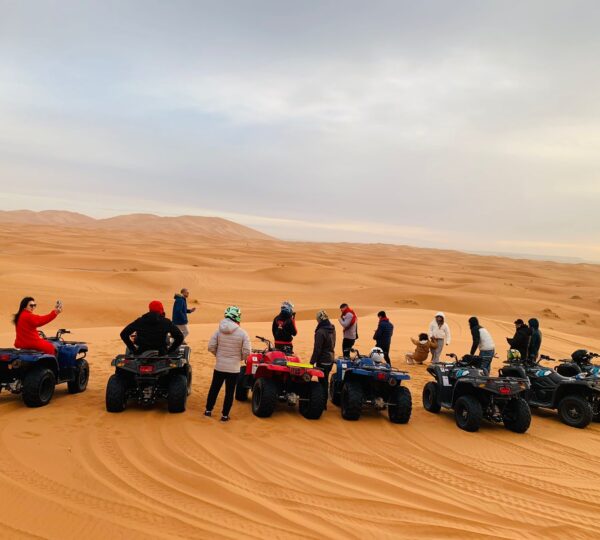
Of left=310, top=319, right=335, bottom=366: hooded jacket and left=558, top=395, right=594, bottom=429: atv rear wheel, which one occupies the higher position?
left=310, top=319, right=335, bottom=366: hooded jacket

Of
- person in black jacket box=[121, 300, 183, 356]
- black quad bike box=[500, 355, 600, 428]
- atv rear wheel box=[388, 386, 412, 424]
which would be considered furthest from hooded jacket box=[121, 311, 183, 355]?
black quad bike box=[500, 355, 600, 428]

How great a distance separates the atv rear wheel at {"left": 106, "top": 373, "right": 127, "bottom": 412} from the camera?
6.95 metres

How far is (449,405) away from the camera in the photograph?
26.5 ft

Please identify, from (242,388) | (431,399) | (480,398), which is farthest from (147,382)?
(480,398)

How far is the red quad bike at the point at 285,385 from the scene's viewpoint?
7230 mm

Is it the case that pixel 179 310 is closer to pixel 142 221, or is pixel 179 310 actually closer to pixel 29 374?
pixel 29 374

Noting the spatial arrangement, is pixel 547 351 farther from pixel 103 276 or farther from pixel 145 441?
pixel 103 276

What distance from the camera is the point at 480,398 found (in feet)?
25.3

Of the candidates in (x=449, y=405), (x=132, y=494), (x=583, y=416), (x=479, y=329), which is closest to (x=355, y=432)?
(x=449, y=405)

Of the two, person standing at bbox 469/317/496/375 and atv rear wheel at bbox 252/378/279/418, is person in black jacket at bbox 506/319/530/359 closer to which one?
person standing at bbox 469/317/496/375

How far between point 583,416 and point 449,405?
210 centimetres

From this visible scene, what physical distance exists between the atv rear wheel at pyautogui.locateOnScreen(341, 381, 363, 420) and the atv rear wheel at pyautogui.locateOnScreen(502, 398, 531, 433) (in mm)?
2257

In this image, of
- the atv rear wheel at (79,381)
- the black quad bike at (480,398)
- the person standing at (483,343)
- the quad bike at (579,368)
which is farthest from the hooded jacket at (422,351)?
the atv rear wheel at (79,381)

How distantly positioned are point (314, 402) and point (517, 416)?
3063 millimetres
